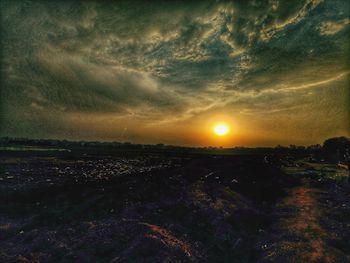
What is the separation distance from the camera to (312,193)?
28.2 metres

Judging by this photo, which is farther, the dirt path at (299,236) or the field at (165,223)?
the dirt path at (299,236)

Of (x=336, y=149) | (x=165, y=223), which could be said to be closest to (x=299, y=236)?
(x=165, y=223)

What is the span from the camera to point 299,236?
49.5 feet

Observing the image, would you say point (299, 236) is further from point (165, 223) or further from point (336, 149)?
point (336, 149)

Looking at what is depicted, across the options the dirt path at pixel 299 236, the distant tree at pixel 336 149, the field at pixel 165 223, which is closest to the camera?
the field at pixel 165 223

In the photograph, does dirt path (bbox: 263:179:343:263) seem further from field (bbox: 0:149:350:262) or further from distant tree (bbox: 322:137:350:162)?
distant tree (bbox: 322:137:350:162)

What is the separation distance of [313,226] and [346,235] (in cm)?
197

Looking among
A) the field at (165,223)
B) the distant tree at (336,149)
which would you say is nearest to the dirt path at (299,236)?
the field at (165,223)

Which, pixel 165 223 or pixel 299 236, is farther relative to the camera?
pixel 165 223

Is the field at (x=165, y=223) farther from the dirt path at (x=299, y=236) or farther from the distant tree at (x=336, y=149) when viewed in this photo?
the distant tree at (x=336, y=149)

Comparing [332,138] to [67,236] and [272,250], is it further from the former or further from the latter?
[67,236]

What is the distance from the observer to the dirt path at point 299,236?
12.5 meters

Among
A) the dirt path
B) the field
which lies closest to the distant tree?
the field

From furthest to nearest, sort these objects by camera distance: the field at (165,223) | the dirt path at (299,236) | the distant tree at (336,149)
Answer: the distant tree at (336,149) → the dirt path at (299,236) → the field at (165,223)
